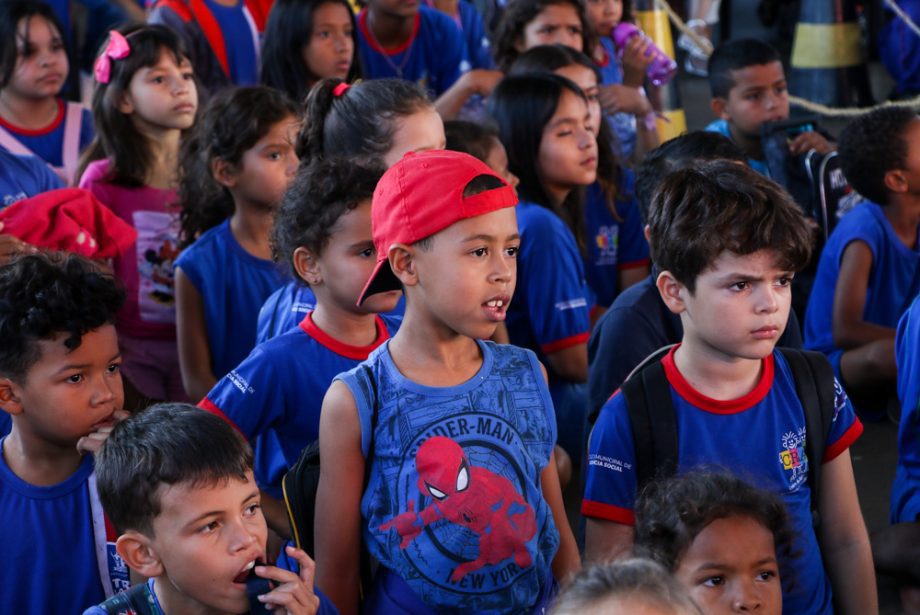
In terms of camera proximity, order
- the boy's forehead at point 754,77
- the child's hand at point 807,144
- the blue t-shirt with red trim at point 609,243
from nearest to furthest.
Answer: the blue t-shirt with red trim at point 609,243, the child's hand at point 807,144, the boy's forehead at point 754,77

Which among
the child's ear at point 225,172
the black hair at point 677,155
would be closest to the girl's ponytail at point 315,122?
the child's ear at point 225,172

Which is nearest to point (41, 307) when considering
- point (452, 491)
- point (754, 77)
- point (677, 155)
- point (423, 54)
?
point (452, 491)

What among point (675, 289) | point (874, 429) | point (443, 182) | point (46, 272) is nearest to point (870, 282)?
point (874, 429)

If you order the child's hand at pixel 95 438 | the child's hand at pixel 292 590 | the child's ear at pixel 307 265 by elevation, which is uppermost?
the child's ear at pixel 307 265

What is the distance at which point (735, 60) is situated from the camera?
4.71 m

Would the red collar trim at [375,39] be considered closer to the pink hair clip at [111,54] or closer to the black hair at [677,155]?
the pink hair clip at [111,54]

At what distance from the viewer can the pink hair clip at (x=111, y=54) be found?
12.6 ft

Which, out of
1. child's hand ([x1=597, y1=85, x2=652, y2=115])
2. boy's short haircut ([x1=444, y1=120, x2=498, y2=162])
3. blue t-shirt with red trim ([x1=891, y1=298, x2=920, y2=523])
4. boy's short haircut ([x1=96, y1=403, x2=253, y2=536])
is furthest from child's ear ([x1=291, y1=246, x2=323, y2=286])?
child's hand ([x1=597, y1=85, x2=652, y2=115])

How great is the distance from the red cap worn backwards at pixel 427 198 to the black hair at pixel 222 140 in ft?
4.00

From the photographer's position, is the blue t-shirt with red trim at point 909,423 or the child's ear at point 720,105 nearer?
the blue t-shirt with red trim at point 909,423

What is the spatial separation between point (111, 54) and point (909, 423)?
267 centimetres

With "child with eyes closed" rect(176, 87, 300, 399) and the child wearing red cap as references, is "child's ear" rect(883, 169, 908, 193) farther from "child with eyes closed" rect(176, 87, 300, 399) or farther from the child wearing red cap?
the child wearing red cap

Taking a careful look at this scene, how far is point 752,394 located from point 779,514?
23 cm

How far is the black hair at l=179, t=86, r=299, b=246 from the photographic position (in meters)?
3.23
